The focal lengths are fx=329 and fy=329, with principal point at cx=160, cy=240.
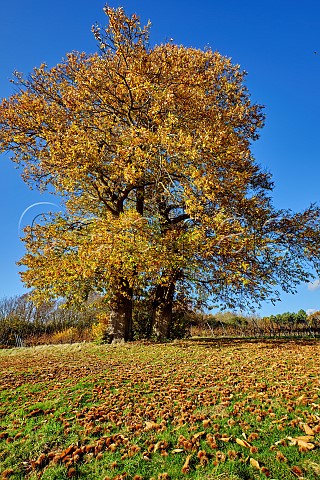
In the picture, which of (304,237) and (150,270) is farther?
(304,237)

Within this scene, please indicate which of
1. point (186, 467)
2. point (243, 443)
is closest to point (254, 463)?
point (243, 443)

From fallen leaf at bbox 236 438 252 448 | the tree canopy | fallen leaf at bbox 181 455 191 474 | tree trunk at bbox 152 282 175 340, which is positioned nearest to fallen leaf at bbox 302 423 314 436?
fallen leaf at bbox 236 438 252 448

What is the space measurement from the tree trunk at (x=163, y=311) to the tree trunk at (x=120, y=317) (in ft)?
5.02

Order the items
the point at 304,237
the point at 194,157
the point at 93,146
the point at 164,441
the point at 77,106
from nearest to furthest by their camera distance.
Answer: the point at 164,441, the point at 194,157, the point at 93,146, the point at 77,106, the point at 304,237

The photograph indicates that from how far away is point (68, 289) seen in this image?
13844 mm

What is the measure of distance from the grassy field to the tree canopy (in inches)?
202

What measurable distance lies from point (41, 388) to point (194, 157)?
856 cm

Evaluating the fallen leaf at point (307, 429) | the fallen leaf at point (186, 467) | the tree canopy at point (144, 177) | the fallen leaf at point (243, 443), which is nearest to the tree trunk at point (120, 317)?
the tree canopy at point (144, 177)

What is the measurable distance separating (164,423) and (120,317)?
1181 centimetres

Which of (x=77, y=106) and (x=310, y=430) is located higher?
(x=77, y=106)

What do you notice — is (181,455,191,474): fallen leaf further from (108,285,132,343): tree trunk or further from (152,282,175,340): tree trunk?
(152,282,175,340): tree trunk

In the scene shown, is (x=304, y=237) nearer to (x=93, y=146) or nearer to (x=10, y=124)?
(x=93, y=146)

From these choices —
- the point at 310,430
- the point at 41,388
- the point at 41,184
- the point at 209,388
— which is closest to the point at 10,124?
the point at 41,184

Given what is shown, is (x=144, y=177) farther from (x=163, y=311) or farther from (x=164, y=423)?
(x=164, y=423)
